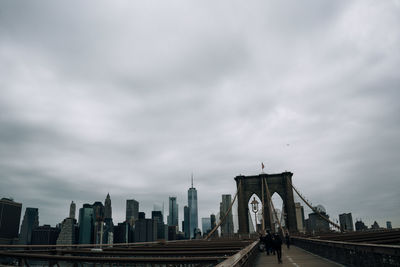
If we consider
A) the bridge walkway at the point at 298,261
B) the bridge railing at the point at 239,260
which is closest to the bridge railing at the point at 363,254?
the bridge walkway at the point at 298,261

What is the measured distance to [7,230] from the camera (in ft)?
631

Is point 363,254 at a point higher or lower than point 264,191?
lower

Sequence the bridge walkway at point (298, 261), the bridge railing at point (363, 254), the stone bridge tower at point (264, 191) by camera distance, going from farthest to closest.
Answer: the stone bridge tower at point (264, 191), the bridge walkway at point (298, 261), the bridge railing at point (363, 254)

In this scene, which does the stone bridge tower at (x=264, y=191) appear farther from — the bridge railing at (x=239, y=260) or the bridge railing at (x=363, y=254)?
the bridge railing at (x=239, y=260)

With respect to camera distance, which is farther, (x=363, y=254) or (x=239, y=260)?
(x=363, y=254)

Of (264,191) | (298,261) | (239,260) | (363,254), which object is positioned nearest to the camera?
(239,260)

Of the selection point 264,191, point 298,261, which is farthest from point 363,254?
point 264,191

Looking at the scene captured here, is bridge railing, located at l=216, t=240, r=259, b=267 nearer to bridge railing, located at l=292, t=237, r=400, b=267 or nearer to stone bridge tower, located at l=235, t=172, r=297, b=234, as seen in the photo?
bridge railing, located at l=292, t=237, r=400, b=267

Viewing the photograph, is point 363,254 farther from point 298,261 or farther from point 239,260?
point 239,260

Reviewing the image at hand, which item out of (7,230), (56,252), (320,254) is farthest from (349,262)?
(7,230)

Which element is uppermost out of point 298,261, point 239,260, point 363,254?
point 239,260

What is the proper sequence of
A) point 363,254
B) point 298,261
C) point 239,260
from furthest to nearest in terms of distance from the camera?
point 298,261 → point 363,254 → point 239,260

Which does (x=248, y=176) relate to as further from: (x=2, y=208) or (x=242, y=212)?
(x=2, y=208)

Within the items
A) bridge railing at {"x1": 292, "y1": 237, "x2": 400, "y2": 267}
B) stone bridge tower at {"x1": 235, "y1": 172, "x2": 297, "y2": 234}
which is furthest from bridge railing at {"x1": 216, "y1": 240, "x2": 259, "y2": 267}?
stone bridge tower at {"x1": 235, "y1": 172, "x2": 297, "y2": 234}
